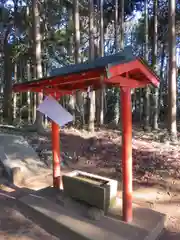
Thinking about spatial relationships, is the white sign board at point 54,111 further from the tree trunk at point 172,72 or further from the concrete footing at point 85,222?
the tree trunk at point 172,72

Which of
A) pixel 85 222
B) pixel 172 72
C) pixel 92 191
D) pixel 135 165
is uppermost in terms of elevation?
pixel 172 72

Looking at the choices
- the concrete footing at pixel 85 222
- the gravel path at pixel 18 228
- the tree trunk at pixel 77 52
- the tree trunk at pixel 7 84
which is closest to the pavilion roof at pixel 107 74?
the concrete footing at pixel 85 222

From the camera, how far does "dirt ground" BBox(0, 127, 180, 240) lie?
11.6 ft

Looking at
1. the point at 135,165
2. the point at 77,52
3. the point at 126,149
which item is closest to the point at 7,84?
the point at 77,52

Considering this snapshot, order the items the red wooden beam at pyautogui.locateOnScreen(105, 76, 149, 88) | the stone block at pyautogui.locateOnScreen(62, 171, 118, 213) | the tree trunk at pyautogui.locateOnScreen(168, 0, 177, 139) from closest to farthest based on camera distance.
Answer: the red wooden beam at pyautogui.locateOnScreen(105, 76, 149, 88), the stone block at pyautogui.locateOnScreen(62, 171, 118, 213), the tree trunk at pyautogui.locateOnScreen(168, 0, 177, 139)

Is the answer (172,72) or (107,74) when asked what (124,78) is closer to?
(107,74)

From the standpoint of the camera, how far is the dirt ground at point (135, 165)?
3533mm

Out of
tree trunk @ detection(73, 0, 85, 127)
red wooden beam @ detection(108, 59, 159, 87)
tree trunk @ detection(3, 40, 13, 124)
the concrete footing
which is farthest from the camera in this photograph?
tree trunk @ detection(3, 40, 13, 124)

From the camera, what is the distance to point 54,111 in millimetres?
3961

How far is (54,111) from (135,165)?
9.67 ft

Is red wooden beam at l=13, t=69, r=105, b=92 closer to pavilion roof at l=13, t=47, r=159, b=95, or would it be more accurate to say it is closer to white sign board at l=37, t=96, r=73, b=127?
pavilion roof at l=13, t=47, r=159, b=95

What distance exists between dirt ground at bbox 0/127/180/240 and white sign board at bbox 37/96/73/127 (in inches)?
63.8

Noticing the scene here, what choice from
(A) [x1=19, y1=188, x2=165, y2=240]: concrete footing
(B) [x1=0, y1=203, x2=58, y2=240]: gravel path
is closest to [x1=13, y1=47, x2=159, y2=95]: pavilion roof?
(A) [x1=19, y1=188, x2=165, y2=240]: concrete footing

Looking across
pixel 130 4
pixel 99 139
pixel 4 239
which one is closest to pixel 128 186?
pixel 4 239
